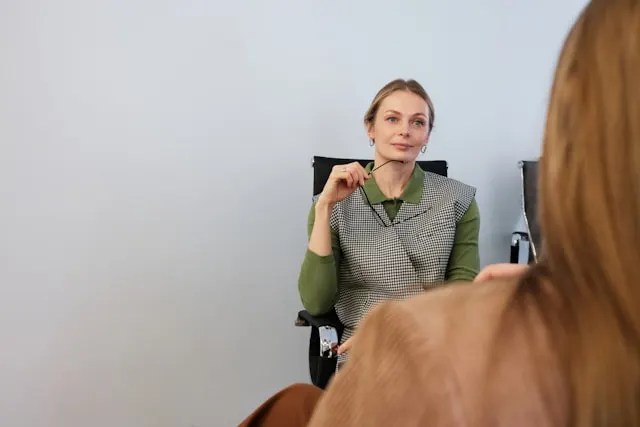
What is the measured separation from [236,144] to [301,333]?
66 cm

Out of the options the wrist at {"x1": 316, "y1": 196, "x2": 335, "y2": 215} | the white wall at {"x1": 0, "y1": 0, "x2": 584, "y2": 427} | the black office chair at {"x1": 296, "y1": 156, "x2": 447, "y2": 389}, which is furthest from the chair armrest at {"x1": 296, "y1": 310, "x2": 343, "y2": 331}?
the white wall at {"x1": 0, "y1": 0, "x2": 584, "y2": 427}

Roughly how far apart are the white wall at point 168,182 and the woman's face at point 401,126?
0.35 m

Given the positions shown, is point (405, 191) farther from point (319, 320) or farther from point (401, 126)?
point (319, 320)

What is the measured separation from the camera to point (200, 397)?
1.81 m

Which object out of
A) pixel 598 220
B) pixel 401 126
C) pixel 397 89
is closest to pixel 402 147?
pixel 401 126

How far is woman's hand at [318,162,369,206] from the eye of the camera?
55.8 inches

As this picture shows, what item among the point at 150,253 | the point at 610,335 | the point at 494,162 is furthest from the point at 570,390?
the point at 494,162

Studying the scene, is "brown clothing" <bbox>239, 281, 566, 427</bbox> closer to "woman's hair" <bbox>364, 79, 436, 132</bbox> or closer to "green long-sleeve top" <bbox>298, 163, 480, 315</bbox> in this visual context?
"green long-sleeve top" <bbox>298, 163, 480, 315</bbox>

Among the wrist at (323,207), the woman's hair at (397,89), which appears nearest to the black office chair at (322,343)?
the wrist at (323,207)

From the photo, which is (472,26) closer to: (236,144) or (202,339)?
(236,144)

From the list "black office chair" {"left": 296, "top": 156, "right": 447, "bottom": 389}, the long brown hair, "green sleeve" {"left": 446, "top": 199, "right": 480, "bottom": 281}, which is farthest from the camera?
"green sleeve" {"left": 446, "top": 199, "right": 480, "bottom": 281}

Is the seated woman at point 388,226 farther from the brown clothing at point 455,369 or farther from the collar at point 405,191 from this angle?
the brown clothing at point 455,369

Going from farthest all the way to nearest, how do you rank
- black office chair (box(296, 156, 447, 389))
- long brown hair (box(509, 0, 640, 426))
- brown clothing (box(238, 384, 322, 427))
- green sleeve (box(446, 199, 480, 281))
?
green sleeve (box(446, 199, 480, 281)) → black office chair (box(296, 156, 447, 389)) → brown clothing (box(238, 384, 322, 427)) → long brown hair (box(509, 0, 640, 426))

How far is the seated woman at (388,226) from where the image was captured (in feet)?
4.71
